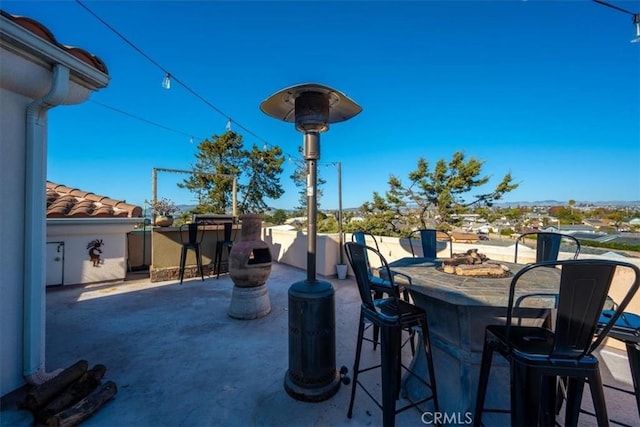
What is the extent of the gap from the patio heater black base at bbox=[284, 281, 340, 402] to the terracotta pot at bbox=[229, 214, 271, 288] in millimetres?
1778

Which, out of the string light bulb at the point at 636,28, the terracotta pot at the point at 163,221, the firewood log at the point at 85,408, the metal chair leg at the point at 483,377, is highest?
the string light bulb at the point at 636,28

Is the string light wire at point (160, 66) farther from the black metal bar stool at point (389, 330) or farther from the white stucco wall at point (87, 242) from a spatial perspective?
the black metal bar stool at point (389, 330)

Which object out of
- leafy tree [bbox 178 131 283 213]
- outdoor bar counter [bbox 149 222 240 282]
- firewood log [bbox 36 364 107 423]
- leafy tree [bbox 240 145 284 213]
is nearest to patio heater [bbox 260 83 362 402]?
firewood log [bbox 36 364 107 423]

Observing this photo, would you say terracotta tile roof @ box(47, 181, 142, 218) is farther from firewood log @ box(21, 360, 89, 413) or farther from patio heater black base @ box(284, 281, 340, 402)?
patio heater black base @ box(284, 281, 340, 402)

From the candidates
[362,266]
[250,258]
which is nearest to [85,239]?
[250,258]

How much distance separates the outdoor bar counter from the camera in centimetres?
555

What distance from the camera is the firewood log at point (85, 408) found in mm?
1631

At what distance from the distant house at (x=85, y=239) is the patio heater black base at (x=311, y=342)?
5.15 m

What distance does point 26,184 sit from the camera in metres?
2.00

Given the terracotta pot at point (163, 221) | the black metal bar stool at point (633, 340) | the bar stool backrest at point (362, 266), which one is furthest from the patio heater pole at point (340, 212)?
the black metal bar stool at point (633, 340)

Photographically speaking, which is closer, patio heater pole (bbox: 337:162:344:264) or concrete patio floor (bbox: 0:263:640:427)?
concrete patio floor (bbox: 0:263:640:427)

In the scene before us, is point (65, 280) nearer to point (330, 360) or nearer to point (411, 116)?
point (330, 360)

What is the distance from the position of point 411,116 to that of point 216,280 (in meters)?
9.96

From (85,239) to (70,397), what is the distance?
4586mm
